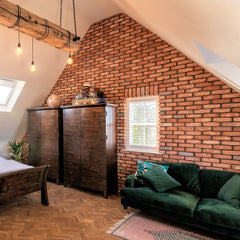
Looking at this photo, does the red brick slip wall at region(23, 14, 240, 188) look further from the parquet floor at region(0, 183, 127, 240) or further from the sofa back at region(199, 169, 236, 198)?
the parquet floor at region(0, 183, 127, 240)

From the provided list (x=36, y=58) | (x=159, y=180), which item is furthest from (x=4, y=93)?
(x=159, y=180)

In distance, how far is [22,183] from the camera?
11.1ft

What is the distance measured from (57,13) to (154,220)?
4.43 meters

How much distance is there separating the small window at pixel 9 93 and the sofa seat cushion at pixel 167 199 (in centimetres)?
381

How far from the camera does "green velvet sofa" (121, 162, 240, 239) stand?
2.44 meters

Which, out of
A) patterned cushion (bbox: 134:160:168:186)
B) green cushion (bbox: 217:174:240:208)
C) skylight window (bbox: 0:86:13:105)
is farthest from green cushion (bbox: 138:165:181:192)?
skylight window (bbox: 0:86:13:105)

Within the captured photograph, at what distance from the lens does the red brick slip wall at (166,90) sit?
3219 millimetres

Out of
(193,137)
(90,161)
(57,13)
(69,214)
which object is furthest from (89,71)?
(69,214)

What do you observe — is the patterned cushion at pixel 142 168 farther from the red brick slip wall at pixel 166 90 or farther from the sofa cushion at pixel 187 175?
the red brick slip wall at pixel 166 90

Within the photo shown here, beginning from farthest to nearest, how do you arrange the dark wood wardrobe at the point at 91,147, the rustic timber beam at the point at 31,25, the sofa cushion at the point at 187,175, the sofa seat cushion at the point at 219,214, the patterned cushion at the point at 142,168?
1. the dark wood wardrobe at the point at 91,147
2. the patterned cushion at the point at 142,168
3. the sofa cushion at the point at 187,175
4. the rustic timber beam at the point at 31,25
5. the sofa seat cushion at the point at 219,214

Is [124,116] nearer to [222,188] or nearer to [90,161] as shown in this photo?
[90,161]

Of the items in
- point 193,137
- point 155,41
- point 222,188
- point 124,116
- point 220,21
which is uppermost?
point 155,41

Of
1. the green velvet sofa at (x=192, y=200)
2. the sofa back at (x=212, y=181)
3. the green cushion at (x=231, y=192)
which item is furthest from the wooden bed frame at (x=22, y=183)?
the green cushion at (x=231, y=192)

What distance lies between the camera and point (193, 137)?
347cm
